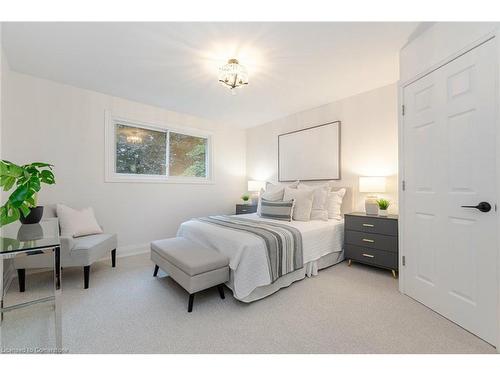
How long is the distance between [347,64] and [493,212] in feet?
6.27

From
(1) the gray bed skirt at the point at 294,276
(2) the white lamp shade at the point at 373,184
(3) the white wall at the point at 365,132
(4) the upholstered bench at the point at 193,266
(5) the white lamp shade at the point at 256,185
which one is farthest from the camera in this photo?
(5) the white lamp shade at the point at 256,185

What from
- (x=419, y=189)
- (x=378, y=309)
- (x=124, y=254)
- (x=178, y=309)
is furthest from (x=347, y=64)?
(x=124, y=254)

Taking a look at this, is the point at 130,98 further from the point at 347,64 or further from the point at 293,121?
the point at 347,64

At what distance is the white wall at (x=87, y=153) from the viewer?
258 centimetres

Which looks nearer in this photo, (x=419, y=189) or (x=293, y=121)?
(x=419, y=189)

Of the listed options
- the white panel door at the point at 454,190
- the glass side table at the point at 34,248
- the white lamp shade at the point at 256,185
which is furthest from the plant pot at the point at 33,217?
the white panel door at the point at 454,190

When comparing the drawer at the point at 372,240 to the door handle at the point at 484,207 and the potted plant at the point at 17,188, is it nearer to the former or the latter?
the door handle at the point at 484,207

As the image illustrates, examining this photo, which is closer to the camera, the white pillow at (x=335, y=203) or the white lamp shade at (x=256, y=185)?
the white pillow at (x=335, y=203)

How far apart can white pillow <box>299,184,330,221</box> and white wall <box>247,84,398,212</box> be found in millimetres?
459

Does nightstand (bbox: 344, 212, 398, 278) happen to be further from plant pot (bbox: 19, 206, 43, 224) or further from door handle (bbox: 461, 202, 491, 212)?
plant pot (bbox: 19, 206, 43, 224)

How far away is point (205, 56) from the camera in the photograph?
219cm

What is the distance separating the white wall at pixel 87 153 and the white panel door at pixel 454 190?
3371mm

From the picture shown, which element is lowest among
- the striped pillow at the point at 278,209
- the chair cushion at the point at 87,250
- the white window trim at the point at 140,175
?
the chair cushion at the point at 87,250

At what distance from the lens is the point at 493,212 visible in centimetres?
140
